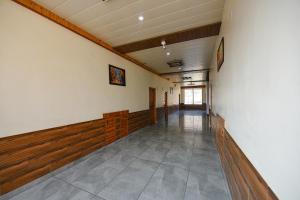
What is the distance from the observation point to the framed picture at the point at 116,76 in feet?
12.3

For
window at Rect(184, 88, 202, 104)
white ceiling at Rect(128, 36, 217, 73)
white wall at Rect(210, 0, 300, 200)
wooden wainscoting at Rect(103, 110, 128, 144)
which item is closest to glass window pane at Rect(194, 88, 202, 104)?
window at Rect(184, 88, 202, 104)

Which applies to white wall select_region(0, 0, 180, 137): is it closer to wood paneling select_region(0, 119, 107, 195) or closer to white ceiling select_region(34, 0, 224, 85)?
wood paneling select_region(0, 119, 107, 195)

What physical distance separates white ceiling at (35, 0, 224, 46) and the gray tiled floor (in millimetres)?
2961

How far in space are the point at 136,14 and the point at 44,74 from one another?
6.62 ft

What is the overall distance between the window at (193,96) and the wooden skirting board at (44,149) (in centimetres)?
1279

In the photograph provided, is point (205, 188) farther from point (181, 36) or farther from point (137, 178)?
point (181, 36)

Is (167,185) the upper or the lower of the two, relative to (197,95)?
lower

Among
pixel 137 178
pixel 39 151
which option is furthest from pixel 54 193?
pixel 137 178

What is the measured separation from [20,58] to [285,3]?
2968mm

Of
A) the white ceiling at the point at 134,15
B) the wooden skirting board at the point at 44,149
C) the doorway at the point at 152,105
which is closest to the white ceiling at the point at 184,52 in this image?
the white ceiling at the point at 134,15

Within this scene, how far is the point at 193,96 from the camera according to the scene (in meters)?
14.6

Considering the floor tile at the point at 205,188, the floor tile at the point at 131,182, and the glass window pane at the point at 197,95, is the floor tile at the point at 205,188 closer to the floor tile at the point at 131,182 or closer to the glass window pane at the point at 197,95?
the floor tile at the point at 131,182

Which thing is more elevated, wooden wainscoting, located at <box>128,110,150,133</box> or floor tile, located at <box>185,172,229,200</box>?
wooden wainscoting, located at <box>128,110,150,133</box>

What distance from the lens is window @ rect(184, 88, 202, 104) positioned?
14311 mm
